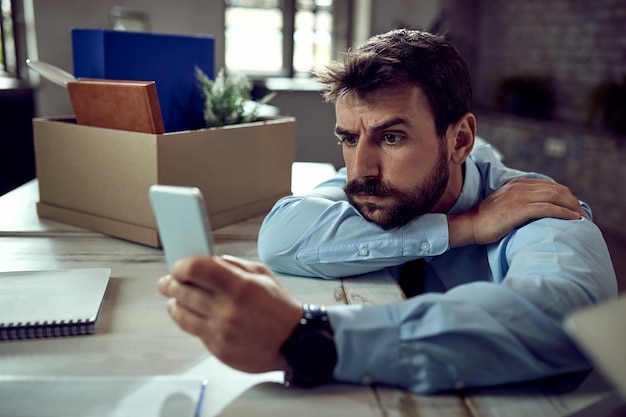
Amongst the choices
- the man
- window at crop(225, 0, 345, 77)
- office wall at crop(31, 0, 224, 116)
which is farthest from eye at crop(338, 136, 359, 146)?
window at crop(225, 0, 345, 77)

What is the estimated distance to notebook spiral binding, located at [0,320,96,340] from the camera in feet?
2.43

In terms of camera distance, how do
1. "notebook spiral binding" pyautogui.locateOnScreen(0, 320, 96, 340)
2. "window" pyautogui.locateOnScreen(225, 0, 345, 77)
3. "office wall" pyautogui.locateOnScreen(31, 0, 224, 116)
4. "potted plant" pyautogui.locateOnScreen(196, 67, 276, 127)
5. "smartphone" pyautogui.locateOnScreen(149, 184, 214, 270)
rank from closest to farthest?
"smartphone" pyautogui.locateOnScreen(149, 184, 214, 270) → "notebook spiral binding" pyautogui.locateOnScreen(0, 320, 96, 340) → "potted plant" pyautogui.locateOnScreen(196, 67, 276, 127) → "office wall" pyautogui.locateOnScreen(31, 0, 224, 116) → "window" pyautogui.locateOnScreen(225, 0, 345, 77)

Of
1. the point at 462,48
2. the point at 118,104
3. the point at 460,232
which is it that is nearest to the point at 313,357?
the point at 460,232

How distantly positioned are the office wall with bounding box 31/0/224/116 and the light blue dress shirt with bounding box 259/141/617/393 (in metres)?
4.32

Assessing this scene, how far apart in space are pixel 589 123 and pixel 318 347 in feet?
15.8

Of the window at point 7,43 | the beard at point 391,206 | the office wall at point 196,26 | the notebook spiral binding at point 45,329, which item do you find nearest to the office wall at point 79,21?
A: the office wall at point 196,26

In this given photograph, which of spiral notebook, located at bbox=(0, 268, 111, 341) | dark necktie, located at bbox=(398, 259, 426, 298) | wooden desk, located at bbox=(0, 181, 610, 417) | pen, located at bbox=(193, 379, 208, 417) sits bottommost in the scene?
dark necktie, located at bbox=(398, 259, 426, 298)

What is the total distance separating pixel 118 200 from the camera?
120 centimetres

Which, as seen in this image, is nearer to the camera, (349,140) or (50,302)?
(50,302)

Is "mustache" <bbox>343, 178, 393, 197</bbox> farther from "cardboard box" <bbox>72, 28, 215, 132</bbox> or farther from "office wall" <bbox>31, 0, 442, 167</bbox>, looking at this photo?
"office wall" <bbox>31, 0, 442, 167</bbox>

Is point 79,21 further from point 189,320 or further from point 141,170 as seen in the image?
point 189,320

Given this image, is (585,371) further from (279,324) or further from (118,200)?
(118,200)

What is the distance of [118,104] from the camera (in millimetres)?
1160

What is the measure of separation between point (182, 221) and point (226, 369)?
0.21 meters
